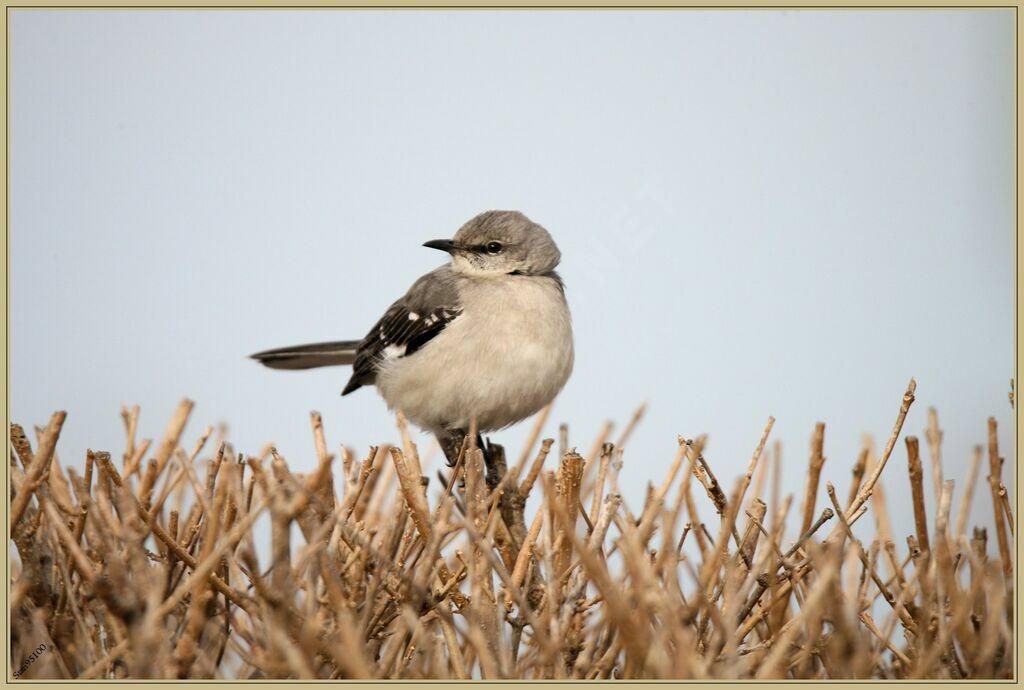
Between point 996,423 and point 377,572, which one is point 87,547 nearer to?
point 377,572

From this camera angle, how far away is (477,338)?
402 centimetres

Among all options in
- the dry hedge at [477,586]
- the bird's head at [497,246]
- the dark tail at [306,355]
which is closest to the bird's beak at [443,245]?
the bird's head at [497,246]

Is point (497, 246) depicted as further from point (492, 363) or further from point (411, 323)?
point (492, 363)

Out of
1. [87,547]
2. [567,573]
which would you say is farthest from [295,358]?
[567,573]

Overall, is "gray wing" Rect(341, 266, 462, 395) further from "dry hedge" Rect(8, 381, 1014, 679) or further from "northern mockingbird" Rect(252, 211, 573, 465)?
"dry hedge" Rect(8, 381, 1014, 679)

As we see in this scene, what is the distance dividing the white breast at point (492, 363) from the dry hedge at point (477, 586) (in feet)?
3.80

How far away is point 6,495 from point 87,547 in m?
0.32

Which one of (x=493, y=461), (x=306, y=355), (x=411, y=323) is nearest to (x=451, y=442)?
(x=493, y=461)

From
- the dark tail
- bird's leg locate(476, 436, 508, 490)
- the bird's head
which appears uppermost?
the bird's head

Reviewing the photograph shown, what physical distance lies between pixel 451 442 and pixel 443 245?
97 cm

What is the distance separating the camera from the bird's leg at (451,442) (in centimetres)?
416

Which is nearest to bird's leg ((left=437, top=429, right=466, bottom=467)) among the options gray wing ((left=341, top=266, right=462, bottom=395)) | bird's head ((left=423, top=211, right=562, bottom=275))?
gray wing ((left=341, top=266, right=462, bottom=395))

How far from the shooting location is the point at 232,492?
2.46 m

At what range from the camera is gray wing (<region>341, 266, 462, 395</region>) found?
14.0 feet
